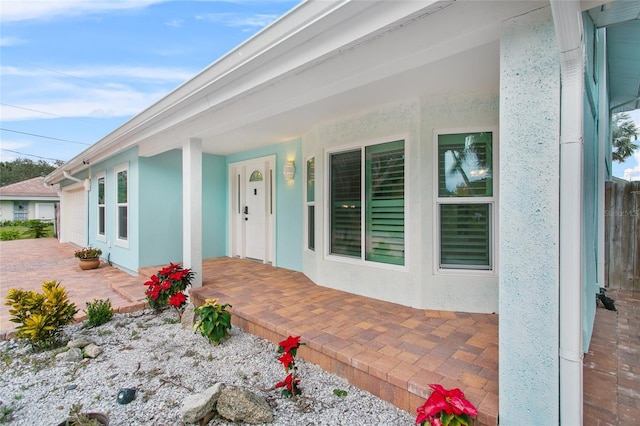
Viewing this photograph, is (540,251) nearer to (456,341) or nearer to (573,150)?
(573,150)

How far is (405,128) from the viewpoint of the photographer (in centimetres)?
383

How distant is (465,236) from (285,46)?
114 inches

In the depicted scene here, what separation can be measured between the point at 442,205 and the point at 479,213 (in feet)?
1.39

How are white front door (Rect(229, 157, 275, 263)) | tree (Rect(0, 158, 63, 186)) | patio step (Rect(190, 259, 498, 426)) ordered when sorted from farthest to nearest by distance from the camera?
tree (Rect(0, 158, 63, 186)) < white front door (Rect(229, 157, 275, 263)) < patio step (Rect(190, 259, 498, 426))

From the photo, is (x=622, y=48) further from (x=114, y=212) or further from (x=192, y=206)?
(x=114, y=212)

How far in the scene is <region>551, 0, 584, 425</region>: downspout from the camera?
158 centimetres

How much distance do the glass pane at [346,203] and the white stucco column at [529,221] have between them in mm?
2689

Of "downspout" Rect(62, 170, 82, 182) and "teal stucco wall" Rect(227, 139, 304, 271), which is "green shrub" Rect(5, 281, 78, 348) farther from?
"downspout" Rect(62, 170, 82, 182)

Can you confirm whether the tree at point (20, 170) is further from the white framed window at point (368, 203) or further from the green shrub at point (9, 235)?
the white framed window at point (368, 203)

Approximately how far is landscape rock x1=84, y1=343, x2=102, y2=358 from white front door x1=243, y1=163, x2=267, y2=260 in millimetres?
3728

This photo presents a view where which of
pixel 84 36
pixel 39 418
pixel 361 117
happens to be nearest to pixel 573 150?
pixel 361 117

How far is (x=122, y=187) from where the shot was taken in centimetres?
707

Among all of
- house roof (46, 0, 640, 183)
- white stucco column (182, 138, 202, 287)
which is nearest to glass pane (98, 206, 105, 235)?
house roof (46, 0, 640, 183)

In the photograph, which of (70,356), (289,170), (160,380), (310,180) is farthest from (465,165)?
(70,356)
